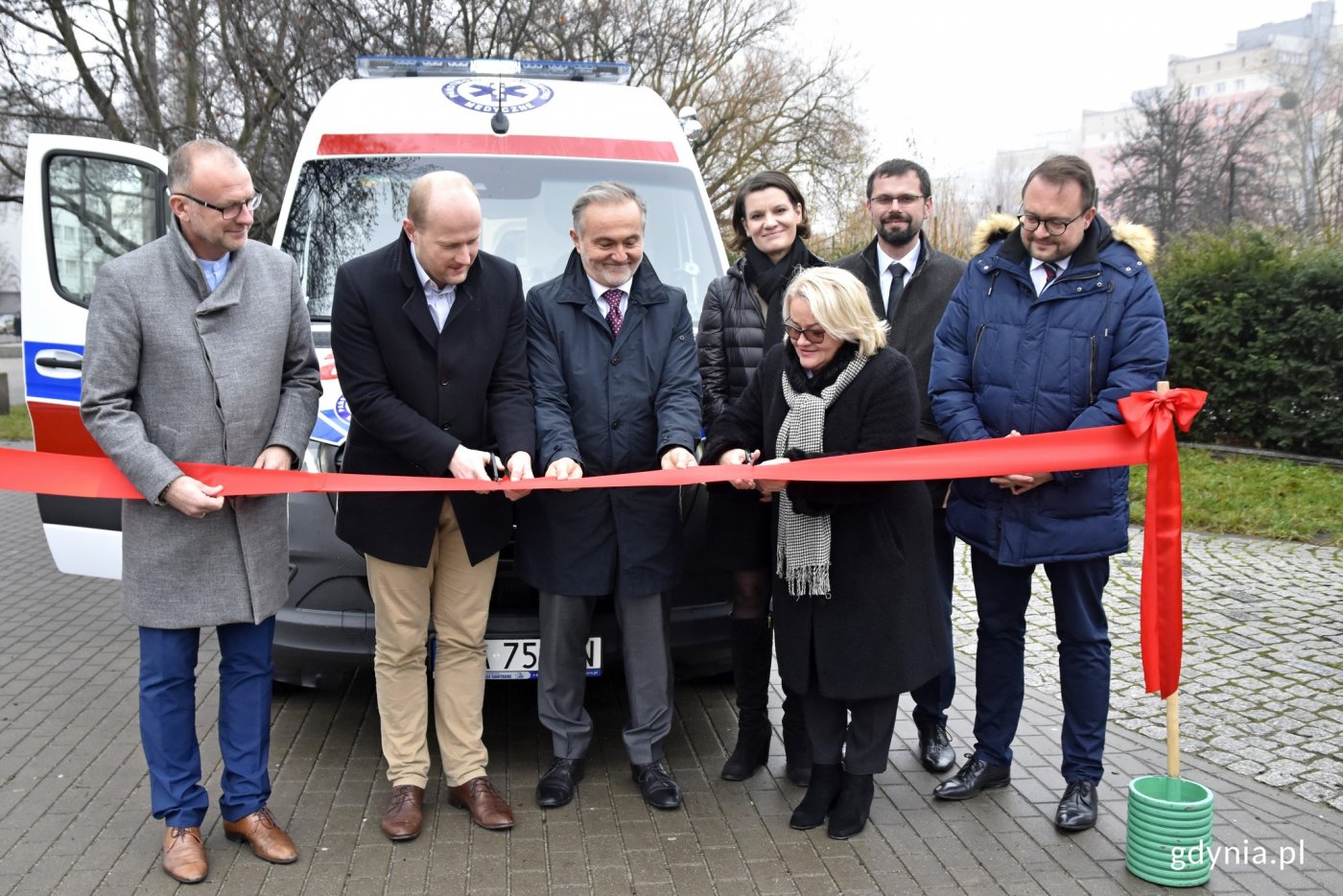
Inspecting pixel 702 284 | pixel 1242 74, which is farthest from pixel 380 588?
pixel 1242 74

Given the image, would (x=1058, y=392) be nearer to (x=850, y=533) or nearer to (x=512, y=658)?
(x=850, y=533)

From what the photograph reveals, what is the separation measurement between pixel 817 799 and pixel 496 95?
3545 millimetres

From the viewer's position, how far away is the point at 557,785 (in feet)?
13.4

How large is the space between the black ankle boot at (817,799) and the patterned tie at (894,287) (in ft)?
5.57

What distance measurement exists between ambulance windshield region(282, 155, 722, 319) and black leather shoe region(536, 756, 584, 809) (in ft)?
6.82

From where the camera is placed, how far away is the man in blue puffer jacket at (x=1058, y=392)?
12.2ft

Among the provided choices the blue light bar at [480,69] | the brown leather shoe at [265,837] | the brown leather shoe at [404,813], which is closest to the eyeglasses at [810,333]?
the brown leather shoe at [404,813]

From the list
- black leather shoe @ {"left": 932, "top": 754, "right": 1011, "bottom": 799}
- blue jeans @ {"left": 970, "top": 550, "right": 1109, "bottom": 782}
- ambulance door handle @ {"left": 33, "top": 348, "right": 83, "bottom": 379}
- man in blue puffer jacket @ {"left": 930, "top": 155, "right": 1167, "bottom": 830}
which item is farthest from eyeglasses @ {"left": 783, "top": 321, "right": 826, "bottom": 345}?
ambulance door handle @ {"left": 33, "top": 348, "right": 83, "bottom": 379}

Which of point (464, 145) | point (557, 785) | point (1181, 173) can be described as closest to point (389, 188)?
point (464, 145)

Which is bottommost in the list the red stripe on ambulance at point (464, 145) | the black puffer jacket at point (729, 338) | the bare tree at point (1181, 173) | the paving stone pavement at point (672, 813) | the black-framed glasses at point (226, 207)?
the paving stone pavement at point (672, 813)

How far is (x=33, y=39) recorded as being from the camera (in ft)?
53.0

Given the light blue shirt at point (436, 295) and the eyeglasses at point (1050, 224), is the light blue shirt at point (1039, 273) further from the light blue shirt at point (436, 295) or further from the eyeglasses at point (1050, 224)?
the light blue shirt at point (436, 295)

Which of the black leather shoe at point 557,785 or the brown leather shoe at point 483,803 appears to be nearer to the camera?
the brown leather shoe at point 483,803

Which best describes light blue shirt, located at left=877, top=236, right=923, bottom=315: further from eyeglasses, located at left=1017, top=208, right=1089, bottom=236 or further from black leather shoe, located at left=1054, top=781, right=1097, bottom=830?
black leather shoe, located at left=1054, top=781, right=1097, bottom=830
